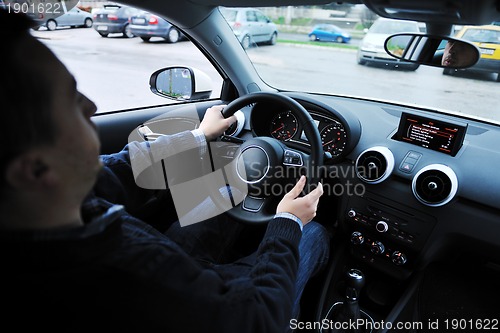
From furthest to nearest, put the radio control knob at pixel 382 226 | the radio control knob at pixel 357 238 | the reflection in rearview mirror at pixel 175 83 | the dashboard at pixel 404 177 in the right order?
1. the reflection in rearview mirror at pixel 175 83
2. the radio control knob at pixel 357 238
3. the radio control knob at pixel 382 226
4. the dashboard at pixel 404 177

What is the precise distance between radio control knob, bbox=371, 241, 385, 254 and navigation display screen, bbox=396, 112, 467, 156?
63cm

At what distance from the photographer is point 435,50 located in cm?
184

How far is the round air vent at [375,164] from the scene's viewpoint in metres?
2.02

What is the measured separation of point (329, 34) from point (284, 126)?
1461mm

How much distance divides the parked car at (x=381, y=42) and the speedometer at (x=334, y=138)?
54cm

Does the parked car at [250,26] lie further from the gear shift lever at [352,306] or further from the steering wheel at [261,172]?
the gear shift lever at [352,306]

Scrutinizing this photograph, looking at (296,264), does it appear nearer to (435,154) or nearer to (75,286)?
(75,286)

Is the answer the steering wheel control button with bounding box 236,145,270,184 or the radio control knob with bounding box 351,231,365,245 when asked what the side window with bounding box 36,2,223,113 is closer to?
the steering wheel control button with bounding box 236,145,270,184

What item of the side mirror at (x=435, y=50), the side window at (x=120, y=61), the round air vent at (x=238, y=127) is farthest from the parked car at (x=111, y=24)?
the side mirror at (x=435, y=50)

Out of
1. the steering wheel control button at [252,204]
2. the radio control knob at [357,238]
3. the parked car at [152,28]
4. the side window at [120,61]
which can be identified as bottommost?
the radio control knob at [357,238]

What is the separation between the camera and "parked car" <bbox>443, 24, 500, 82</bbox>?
1764mm

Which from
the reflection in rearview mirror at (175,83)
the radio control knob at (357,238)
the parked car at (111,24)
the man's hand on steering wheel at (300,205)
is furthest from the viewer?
the parked car at (111,24)

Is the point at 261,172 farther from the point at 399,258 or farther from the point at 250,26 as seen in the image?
the point at 250,26

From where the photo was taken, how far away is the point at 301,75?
3.54m
